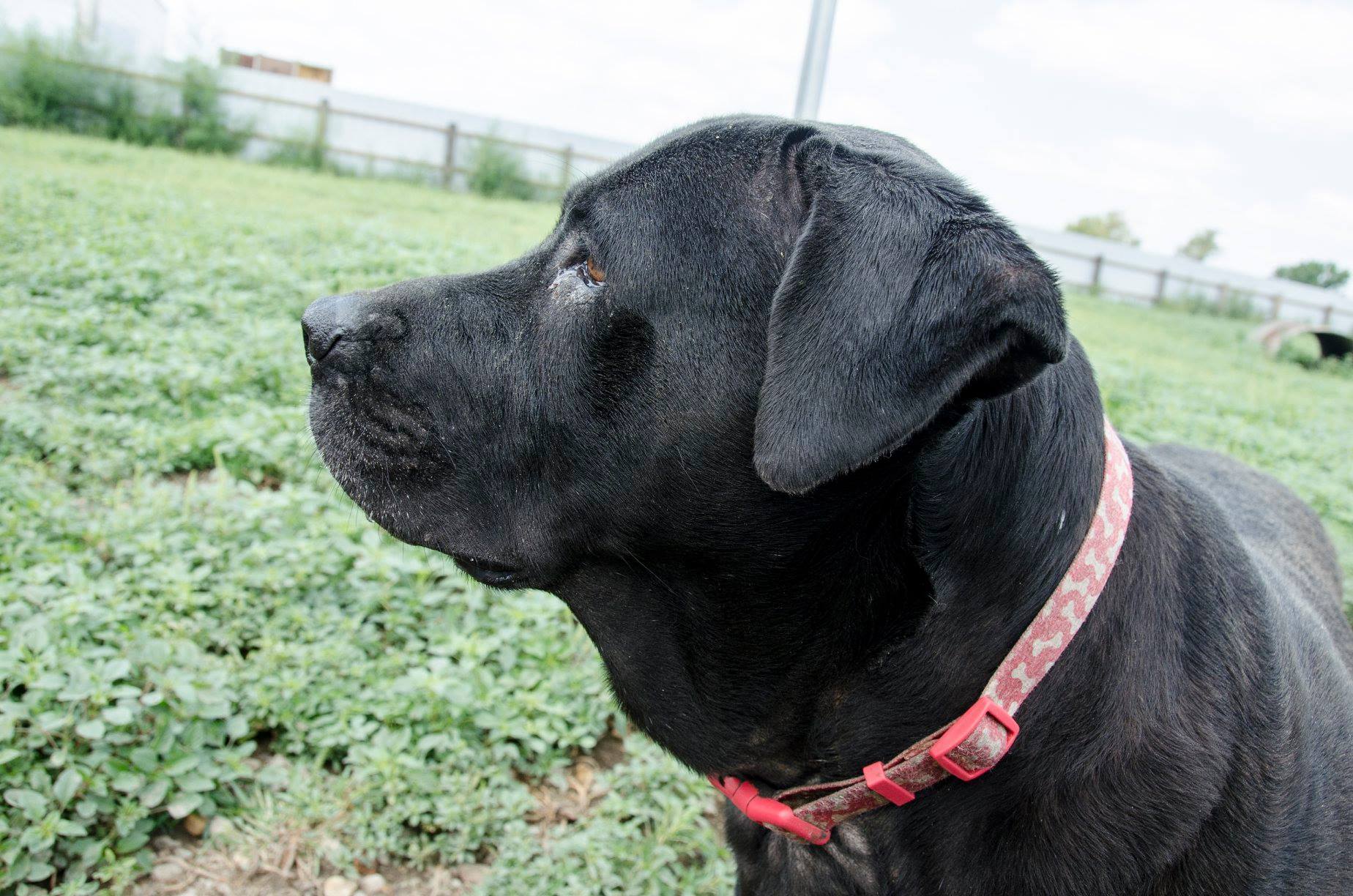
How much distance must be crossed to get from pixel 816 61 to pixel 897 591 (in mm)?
3099

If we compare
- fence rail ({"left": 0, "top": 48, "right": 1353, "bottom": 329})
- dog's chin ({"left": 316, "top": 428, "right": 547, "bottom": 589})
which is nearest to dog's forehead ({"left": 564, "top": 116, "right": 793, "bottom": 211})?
dog's chin ({"left": 316, "top": 428, "right": 547, "bottom": 589})

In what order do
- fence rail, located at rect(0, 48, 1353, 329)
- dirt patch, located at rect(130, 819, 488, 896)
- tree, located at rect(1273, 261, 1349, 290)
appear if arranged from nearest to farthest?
dirt patch, located at rect(130, 819, 488, 896) < fence rail, located at rect(0, 48, 1353, 329) < tree, located at rect(1273, 261, 1349, 290)

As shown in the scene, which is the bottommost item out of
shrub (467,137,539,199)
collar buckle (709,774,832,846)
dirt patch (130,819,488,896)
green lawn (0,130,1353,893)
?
dirt patch (130,819,488,896)

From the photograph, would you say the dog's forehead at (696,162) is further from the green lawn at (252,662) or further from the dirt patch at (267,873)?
the dirt patch at (267,873)

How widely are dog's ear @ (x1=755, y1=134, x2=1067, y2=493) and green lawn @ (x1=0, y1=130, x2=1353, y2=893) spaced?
162 cm

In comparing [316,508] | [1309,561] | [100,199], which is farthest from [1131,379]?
[100,199]

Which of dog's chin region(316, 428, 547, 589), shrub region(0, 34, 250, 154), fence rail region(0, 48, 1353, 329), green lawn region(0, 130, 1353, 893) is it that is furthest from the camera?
fence rail region(0, 48, 1353, 329)

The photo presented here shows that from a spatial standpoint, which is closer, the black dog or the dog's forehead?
the black dog

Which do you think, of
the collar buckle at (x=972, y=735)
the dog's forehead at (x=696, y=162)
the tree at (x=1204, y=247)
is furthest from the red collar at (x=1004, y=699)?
the tree at (x=1204, y=247)

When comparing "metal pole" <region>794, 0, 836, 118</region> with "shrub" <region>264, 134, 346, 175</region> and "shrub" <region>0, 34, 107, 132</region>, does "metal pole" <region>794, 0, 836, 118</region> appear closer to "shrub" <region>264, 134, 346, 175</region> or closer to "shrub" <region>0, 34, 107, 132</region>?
"shrub" <region>264, 134, 346, 175</region>

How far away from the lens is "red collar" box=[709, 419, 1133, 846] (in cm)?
155

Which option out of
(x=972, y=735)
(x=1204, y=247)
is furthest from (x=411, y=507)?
(x=1204, y=247)

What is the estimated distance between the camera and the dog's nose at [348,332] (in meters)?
1.99

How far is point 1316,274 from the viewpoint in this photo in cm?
4966
